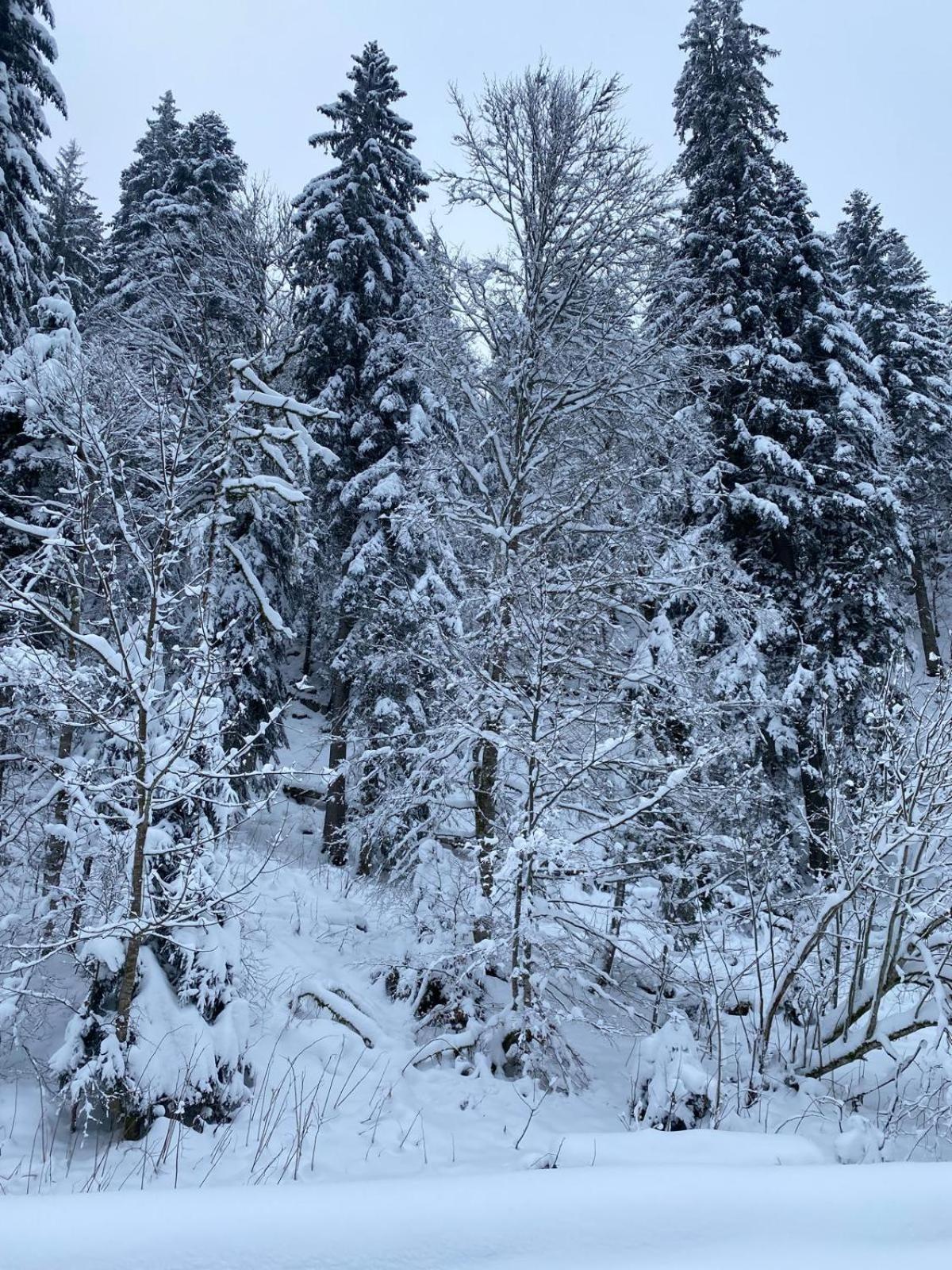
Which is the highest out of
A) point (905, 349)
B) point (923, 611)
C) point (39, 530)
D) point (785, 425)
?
point (905, 349)

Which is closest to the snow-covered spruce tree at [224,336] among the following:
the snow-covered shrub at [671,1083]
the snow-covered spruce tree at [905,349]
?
the snow-covered shrub at [671,1083]

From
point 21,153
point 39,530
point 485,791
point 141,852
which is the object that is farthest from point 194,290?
point 141,852

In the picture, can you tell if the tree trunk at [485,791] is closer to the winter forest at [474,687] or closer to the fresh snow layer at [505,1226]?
the winter forest at [474,687]

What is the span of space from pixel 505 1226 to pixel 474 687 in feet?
16.0

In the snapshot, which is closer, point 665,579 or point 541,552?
point 665,579

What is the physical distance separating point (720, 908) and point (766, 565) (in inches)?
284

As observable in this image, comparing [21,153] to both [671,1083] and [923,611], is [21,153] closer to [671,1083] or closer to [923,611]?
[671,1083]

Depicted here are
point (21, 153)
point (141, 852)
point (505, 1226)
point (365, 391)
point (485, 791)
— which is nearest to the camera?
point (505, 1226)

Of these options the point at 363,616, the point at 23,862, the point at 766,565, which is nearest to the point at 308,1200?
the point at 23,862

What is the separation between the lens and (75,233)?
2067 cm

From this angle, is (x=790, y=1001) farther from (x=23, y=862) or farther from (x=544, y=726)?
(x=23, y=862)

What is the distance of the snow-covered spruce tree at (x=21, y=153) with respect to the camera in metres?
10.3

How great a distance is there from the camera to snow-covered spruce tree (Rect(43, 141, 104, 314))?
1866 cm

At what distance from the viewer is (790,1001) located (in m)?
6.22
